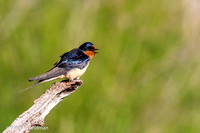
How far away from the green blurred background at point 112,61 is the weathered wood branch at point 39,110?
0.80 m

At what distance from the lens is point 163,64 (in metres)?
4.20

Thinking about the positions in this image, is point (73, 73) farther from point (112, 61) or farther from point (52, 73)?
point (112, 61)

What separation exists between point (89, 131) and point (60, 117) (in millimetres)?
267

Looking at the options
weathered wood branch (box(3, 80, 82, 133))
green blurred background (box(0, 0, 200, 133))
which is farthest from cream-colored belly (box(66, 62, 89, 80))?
green blurred background (box(0, 0, 200, 133))

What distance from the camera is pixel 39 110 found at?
2.29m

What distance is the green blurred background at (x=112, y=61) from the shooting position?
3.48 meters

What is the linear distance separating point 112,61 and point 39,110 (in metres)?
1.62

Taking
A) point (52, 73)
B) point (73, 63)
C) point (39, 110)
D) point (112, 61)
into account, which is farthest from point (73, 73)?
point (112, 61)

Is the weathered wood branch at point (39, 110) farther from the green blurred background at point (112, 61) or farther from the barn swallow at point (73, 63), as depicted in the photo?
the green blurred background at point (112, 61)

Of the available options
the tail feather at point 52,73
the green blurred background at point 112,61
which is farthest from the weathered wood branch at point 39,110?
the green blurred background at point 112,61

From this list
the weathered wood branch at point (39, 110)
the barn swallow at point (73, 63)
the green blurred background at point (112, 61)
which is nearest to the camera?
the weathered wood branch at point (39, 110)

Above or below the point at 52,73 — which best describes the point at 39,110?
below

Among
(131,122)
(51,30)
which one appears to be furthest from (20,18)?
(131,122)

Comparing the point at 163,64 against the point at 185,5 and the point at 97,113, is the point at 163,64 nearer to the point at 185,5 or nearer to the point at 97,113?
the point at 185,5
